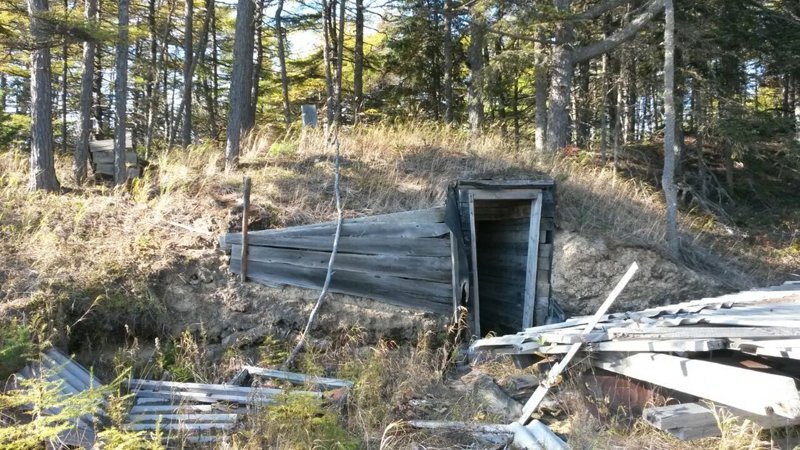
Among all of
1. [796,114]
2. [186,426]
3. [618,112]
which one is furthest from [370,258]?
[796,114]

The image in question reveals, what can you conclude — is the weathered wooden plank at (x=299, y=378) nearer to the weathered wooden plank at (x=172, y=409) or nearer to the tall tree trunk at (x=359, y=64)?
the weathered wooden plank at (x=172, y=409)

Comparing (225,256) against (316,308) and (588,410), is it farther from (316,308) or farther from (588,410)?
(588,410)

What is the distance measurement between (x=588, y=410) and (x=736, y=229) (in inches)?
411

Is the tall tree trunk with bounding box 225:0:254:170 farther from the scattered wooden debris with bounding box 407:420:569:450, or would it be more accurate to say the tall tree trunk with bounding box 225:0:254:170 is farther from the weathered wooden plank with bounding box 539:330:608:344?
the weathered wooden plank with bounding box 539:330:608:344

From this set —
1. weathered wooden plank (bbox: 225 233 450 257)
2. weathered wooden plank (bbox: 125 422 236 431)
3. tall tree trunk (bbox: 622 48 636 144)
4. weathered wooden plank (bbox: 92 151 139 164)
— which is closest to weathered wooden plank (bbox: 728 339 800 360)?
weathered wooden plank (bbox: 225 233 450 257)

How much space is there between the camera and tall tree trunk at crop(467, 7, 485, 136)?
1301cm

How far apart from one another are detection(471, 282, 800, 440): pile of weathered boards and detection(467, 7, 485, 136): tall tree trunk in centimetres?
739

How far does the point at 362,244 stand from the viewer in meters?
7.22

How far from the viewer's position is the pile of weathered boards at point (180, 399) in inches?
173

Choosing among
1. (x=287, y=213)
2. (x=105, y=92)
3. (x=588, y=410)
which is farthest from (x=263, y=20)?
(x=588, y=410)

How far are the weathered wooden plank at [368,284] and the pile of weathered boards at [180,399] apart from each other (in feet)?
4.79

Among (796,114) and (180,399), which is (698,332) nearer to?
(180,399)

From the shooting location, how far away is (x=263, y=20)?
1856 centimetres

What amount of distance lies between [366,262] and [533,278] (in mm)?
2619
